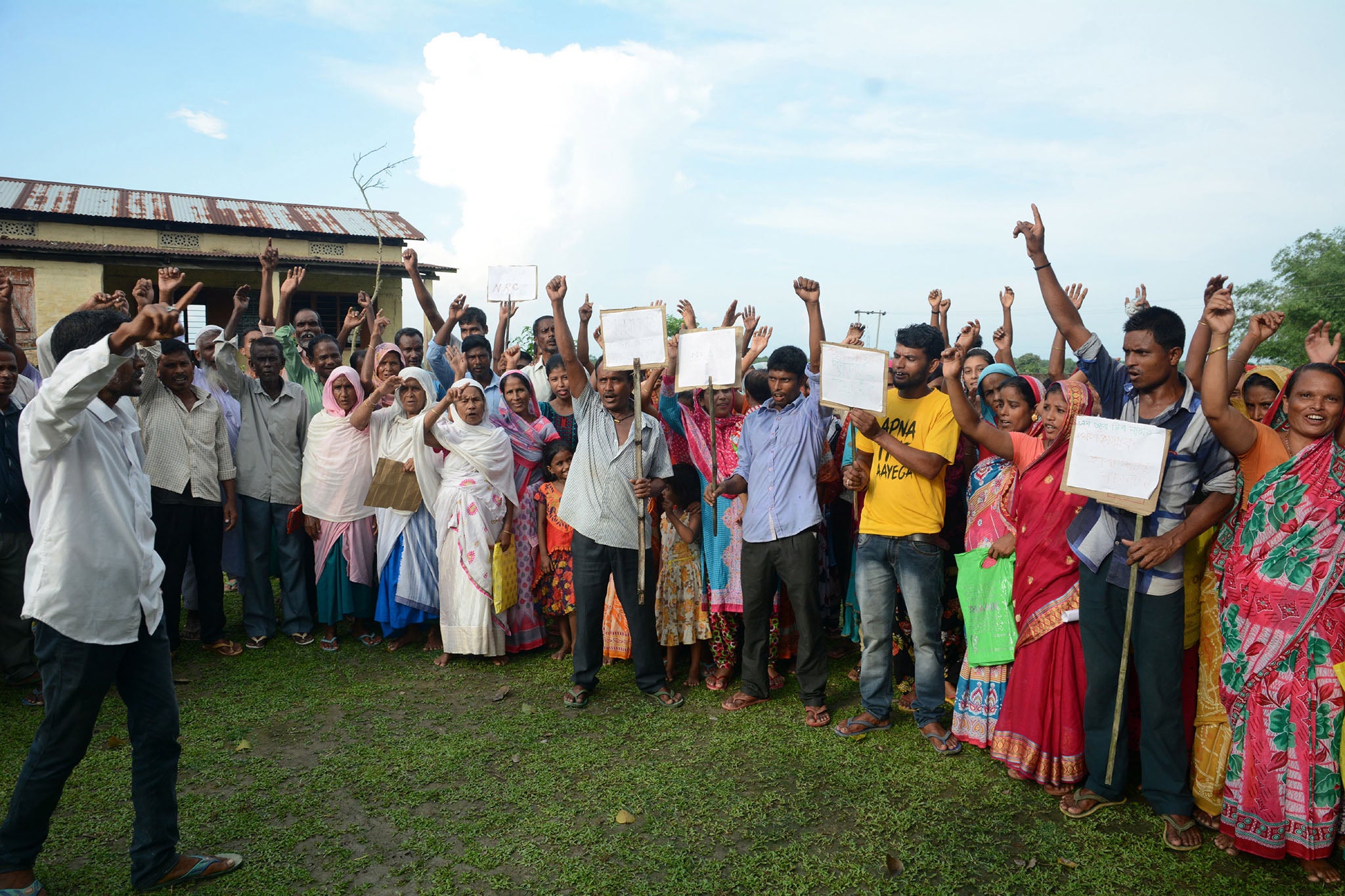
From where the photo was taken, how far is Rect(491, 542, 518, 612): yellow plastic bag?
6223mm

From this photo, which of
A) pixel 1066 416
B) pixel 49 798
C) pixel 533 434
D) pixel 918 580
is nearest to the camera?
pixel 49 798

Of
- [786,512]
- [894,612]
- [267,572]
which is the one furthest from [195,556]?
[894,612]

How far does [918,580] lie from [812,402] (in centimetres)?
127

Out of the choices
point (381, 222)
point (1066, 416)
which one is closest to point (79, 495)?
point (1066, 416)

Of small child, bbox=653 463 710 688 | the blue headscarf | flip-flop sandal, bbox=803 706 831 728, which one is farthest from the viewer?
small child, bbox=653 463 710 688

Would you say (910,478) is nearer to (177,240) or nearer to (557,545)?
(557,545)

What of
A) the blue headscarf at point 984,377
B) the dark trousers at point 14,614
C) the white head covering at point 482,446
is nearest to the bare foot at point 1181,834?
the blue headscarf at point 984,377

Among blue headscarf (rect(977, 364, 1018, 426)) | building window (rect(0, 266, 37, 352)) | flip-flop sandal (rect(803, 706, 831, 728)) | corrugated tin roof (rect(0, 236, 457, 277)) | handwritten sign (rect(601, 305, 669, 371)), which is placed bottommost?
flip-flop sandal (rect(803, 706, 831, 728))

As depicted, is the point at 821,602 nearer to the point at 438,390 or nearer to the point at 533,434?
the point at 533,434

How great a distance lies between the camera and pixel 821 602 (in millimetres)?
6125

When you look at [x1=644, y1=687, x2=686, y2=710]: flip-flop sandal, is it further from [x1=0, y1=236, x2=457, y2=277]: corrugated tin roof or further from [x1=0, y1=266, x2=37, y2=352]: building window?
[x1=0, y1=266, x2=37, y2=352]: building window

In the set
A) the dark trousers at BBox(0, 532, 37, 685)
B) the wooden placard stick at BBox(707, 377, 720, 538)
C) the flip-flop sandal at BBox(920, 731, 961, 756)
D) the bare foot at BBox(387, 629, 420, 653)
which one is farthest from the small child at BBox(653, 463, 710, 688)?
the dark trousers at BBox(0, 532, 37, 685)

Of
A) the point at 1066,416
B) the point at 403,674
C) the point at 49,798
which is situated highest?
the point at 1066,416

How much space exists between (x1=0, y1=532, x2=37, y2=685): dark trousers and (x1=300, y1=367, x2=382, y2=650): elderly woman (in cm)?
188
